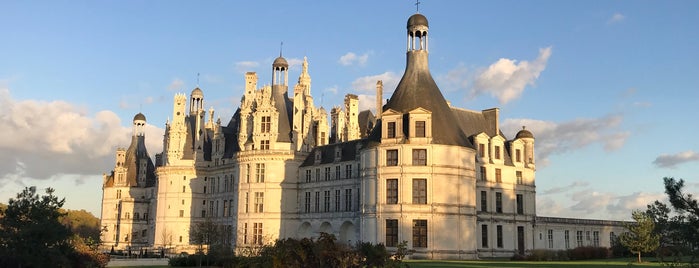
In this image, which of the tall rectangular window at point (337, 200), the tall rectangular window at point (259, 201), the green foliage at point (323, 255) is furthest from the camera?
the tall rectangular window at point (259, 201)

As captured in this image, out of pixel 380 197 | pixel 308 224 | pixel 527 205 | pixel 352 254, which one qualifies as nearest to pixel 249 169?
pixel 308 224

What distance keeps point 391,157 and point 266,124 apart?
17.8 metres

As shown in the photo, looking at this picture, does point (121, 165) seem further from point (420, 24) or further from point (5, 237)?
point (5, 237)

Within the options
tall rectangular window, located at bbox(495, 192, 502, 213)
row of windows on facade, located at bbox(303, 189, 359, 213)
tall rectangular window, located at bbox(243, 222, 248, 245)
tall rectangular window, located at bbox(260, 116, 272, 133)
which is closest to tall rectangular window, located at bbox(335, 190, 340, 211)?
row of windows on facade, located at bbox(303, 189, 359, 213)

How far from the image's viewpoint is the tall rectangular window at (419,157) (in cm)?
5143

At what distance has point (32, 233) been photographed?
3052 cm

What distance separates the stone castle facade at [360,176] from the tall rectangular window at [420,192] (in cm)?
7

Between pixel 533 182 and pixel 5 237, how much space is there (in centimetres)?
4467

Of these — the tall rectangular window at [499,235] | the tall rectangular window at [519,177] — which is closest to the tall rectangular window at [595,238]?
the tall rectangular window at [519,177]

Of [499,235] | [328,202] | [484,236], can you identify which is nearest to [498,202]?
[499,235]

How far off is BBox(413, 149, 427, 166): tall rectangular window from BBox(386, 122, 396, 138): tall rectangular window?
79.6 inches

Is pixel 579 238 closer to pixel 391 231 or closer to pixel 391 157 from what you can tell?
pixel 391 231

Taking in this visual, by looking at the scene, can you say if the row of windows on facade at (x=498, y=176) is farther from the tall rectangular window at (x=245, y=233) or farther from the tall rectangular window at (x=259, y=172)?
the tall rectangular window at (x=245, y=233)

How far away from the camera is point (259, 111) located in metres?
66.0
